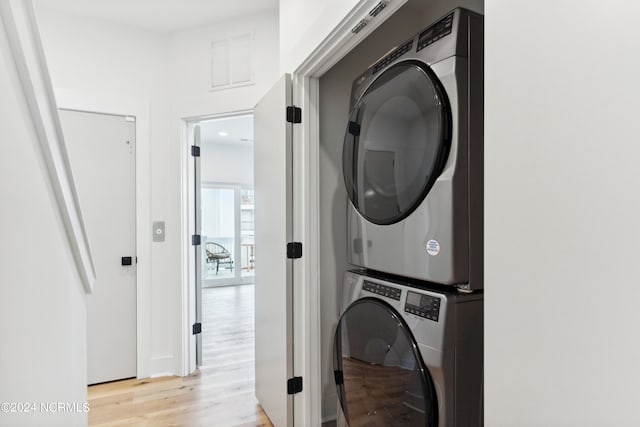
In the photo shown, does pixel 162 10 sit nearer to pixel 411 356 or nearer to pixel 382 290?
pixel 382 290

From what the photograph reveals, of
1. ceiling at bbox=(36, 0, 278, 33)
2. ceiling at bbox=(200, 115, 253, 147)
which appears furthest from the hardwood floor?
ceiling at bbox=(200, 115, 253, 147)

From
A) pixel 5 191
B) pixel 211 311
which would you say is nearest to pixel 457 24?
pixel 5 191

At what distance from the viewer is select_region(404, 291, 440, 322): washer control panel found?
1.13m

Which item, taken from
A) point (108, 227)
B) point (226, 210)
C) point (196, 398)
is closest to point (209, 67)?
point (108, 227)

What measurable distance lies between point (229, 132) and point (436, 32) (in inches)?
215

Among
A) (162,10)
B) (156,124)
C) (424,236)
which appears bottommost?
(424,236)

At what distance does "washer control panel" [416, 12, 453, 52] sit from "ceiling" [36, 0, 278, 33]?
6.14 feet

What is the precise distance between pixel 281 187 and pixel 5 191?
137 cm

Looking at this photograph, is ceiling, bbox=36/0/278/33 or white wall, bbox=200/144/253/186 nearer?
ceiling, bbox=36/0/278/33

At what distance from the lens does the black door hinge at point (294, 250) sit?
6.57ft

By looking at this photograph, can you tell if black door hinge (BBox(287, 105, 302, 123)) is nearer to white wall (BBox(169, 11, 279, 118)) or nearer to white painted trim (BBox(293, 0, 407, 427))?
white painted trim (BBox(293, 0, 407, 427))

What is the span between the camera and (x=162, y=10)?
279 cm

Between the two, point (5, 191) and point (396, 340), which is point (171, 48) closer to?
point (5, 191)

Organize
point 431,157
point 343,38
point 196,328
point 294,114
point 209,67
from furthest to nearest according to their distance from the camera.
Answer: point 196,328, point 209,67, point 294,114, point 343,38, point 431,157
